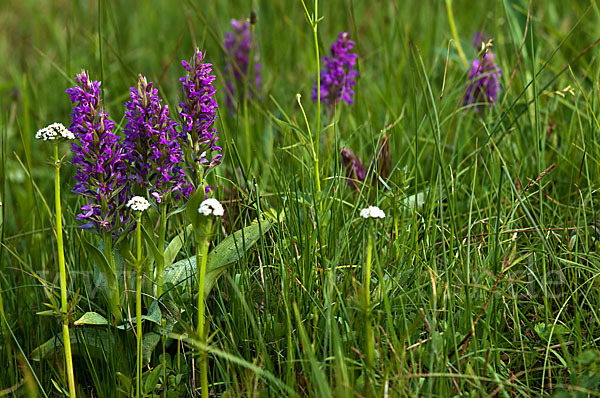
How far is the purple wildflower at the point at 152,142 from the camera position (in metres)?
1.57

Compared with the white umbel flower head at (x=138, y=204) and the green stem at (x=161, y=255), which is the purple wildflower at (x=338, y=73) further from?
the white umbel flower head at (x=138, y=204)

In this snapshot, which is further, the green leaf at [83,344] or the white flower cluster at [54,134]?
the green leaf at [83,344]

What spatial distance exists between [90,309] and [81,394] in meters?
0.22

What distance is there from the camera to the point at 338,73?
103 inches

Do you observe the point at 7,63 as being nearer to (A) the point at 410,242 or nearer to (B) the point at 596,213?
(A) the point at 410,242

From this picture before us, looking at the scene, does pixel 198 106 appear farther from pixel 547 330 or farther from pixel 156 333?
pixel 547 330

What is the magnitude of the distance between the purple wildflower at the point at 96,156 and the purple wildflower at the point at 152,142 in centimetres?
4

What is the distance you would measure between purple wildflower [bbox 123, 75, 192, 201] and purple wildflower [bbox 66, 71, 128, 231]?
41 mm

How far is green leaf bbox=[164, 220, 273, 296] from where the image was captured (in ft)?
5.31

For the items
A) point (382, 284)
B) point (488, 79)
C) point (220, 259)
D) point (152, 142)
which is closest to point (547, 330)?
point (382, 284)

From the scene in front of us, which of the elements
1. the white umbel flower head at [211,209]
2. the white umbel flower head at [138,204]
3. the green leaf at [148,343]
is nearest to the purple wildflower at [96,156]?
the white umbel flower head at [138,204]

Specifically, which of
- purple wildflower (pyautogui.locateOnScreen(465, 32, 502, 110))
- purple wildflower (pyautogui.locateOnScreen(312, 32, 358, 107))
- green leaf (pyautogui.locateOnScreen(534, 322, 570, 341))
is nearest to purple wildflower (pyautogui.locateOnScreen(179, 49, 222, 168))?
green leaf (pyautogui.locateOnScreen(534, 322, 570, 341))

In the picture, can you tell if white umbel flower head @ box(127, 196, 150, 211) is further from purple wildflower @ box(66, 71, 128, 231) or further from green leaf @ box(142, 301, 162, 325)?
green leaf @ box(142, 301, 162, 325)

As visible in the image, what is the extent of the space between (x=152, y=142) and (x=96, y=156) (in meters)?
0.14
